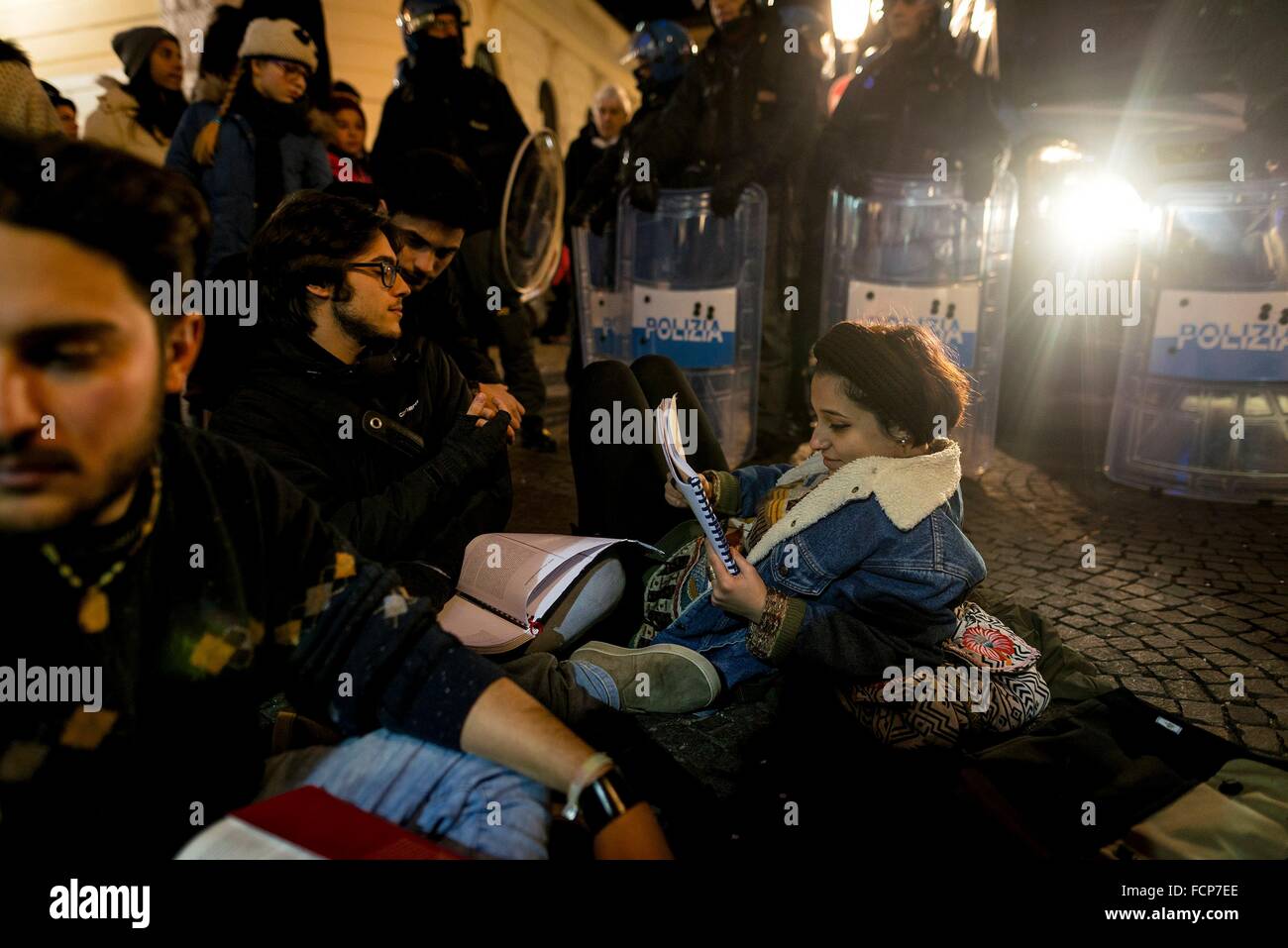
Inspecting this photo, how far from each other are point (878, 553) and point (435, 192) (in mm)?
2101

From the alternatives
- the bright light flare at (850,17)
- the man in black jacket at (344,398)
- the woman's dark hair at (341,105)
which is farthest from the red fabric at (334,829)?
the bright light flare at (850,17)

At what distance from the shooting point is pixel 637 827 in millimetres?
1327

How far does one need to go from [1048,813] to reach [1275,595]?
96.2 inches

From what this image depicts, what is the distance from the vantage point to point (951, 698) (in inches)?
87.4

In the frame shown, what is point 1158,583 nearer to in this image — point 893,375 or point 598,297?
point 893,375

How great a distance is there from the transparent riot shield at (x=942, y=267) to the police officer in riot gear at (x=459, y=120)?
2.08 m

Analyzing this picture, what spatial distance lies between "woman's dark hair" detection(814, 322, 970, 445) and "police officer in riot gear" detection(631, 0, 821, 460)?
3062 millimetres

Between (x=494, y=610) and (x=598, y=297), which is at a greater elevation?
(x=598, y=297)

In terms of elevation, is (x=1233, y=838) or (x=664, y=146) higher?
(x=664, y=146)

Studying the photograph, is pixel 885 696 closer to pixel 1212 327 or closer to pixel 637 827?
pixel 637 827

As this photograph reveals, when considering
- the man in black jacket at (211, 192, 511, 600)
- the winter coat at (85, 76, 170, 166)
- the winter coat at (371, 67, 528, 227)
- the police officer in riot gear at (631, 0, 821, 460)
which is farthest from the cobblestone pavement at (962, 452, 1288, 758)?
the winter coat at (85, 76, 170, 166)

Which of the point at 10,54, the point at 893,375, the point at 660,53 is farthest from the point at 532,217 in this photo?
the point at 893,375

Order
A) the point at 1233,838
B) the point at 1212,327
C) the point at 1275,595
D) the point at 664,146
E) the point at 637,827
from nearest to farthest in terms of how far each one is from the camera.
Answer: the point at 637,827 < the point at 1233,838 < the point at 1275,595 < the point at 1212,327 < the point at 664,146
